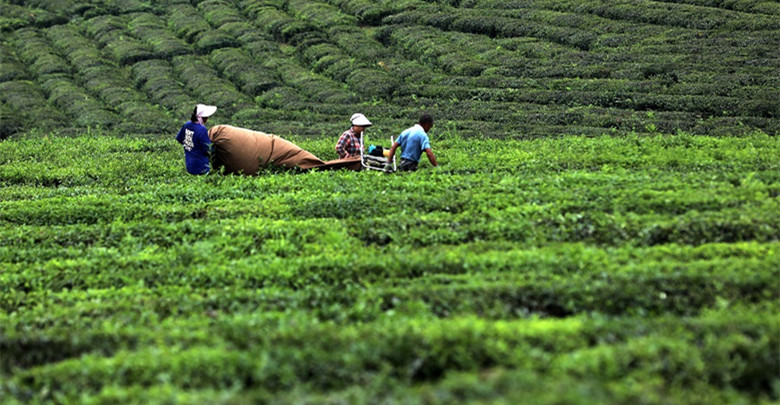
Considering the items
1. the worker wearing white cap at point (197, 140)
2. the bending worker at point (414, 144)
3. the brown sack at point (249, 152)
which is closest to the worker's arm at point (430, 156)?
the bending worker at point (414, 144)

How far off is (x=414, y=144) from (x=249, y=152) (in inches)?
129

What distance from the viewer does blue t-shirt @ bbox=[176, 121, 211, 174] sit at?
14.9m

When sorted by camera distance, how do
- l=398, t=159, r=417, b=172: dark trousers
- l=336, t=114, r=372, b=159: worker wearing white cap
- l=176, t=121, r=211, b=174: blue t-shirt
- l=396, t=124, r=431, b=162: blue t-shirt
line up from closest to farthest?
1. l=176, t=121, r=211, b=174: blue t-shirt
2. l=396, t=124, r=431, b=162: blue t-shirt
3. l=398, t=159, r=417, b=172: dark trousers
4. l=336, t=114, r=372, b=159: worker wearing white cap

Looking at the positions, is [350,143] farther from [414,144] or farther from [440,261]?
[440,261]

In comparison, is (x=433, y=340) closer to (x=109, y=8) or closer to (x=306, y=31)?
(x=306, y=31)

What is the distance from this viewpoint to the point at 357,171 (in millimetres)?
15750

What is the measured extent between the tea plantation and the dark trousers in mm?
963

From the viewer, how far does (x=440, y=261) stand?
916 centimetres

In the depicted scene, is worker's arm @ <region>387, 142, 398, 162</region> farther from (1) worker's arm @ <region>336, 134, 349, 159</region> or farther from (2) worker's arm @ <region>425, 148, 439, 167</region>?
(1) worker's arm @ <region>336, 134, 349, 159</region>

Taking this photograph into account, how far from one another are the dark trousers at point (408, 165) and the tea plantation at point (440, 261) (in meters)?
0.96

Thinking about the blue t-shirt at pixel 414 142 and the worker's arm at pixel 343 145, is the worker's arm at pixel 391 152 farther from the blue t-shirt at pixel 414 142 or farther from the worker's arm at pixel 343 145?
the worker's arm at pixel 343 145

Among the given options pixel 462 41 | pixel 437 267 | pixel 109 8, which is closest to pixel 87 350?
pixel 437 267

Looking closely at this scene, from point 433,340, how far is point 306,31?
110 feet

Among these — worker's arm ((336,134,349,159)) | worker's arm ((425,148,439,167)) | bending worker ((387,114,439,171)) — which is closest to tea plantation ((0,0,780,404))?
worker's arm ((425,148,439,167))
